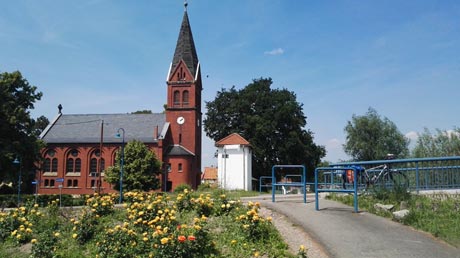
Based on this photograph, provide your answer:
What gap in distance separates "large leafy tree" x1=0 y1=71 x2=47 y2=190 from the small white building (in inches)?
612

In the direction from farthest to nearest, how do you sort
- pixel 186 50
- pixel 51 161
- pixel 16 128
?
pixel 51 161
pixel 186 50
pixel 16 128

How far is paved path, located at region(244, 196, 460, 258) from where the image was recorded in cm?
736

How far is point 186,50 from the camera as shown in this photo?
57750mm

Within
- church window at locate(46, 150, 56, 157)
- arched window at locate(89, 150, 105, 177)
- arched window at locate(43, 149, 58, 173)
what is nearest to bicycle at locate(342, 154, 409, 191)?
arched window at locate(89, 150, 105, 177)

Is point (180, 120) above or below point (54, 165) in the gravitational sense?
above

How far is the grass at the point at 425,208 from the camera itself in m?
8.78

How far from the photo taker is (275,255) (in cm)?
722

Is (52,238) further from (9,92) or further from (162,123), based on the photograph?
(162,123)

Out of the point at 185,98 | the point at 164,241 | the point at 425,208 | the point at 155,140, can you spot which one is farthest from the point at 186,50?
the point at 164,241

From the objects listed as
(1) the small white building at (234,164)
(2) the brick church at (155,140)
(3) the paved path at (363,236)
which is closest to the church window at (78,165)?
(2) the brick church at (155,140)

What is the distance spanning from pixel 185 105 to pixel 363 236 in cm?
4947

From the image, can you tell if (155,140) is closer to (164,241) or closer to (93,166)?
(93,166)

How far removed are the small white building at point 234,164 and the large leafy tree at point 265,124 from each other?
1476 cm

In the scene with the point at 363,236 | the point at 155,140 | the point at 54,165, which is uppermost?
the point at 155,140
